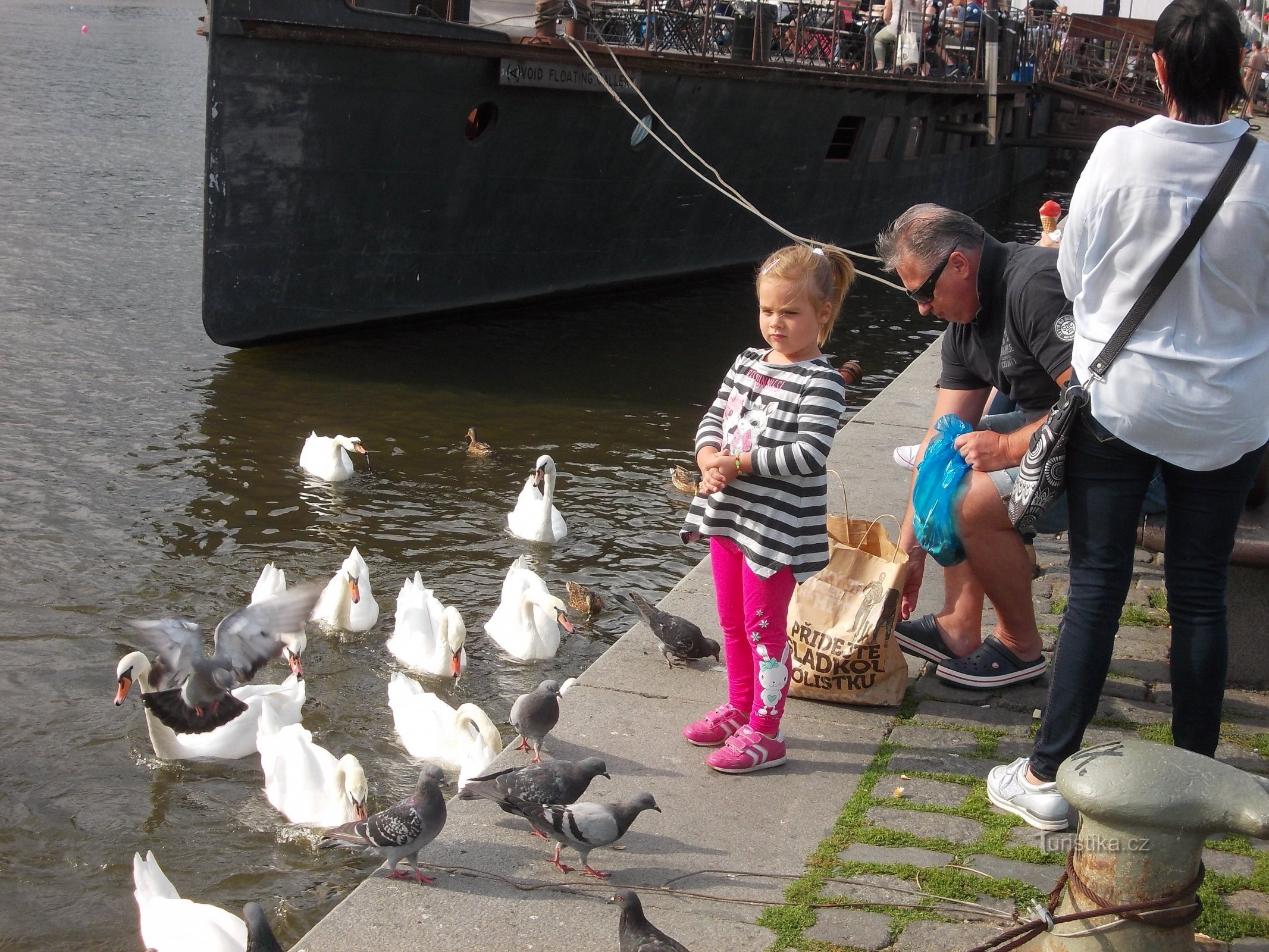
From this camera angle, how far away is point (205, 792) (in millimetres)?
5055

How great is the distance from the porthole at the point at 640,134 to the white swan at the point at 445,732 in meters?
9.92

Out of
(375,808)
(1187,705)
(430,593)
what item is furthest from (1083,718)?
(430,593)

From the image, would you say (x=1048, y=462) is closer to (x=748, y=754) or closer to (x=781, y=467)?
(x=781, y=467)

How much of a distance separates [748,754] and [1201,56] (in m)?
2.25

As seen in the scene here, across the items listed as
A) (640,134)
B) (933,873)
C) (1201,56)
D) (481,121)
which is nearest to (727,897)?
(933,873)

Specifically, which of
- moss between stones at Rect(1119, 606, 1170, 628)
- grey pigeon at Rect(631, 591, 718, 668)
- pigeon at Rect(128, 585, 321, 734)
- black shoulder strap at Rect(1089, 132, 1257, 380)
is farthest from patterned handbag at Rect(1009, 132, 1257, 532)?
pigeon at Rect(128, 585, 321, 734)

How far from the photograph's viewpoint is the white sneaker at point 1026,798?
339 cm

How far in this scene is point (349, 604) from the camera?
6551 millimetres

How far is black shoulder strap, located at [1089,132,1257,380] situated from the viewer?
297 centimetres

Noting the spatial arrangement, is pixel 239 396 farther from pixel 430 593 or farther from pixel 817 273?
pixel 817 273

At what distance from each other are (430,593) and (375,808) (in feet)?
5.51

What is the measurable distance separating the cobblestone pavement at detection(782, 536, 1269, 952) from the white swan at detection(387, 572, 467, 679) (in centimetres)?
242

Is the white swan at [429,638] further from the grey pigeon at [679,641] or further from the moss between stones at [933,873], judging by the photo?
the moss between stones at [933,873]

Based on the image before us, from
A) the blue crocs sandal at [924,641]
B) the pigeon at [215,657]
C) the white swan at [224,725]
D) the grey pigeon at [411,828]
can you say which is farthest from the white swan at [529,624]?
the grey pigeon at [411,828]
